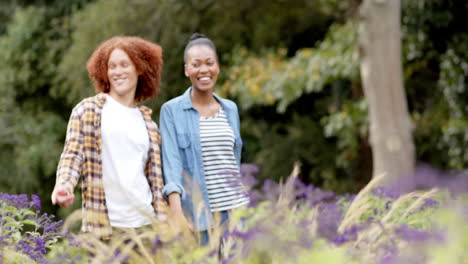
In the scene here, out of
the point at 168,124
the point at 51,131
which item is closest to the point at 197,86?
the point at 168,124

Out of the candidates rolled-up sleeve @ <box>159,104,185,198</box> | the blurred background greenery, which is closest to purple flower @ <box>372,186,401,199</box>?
rolled-up sleeve @ <box>159,104,185,198</box>

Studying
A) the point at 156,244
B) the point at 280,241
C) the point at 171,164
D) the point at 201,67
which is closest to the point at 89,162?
the point at 171,164

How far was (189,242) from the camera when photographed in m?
2.37

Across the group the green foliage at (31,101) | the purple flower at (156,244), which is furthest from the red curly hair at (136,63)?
the green foliage at (31,101)

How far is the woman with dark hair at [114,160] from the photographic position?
3.02 meters

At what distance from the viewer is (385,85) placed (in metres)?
8.68

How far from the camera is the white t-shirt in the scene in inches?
119

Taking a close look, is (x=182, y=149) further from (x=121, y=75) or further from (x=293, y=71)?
(x=293, y=71)

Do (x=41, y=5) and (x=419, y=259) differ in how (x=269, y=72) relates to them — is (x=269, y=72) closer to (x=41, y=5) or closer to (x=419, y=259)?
(x=41, y=5)

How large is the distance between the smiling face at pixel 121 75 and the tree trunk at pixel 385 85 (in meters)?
5.63

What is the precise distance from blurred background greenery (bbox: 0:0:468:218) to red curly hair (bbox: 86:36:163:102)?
7.46m

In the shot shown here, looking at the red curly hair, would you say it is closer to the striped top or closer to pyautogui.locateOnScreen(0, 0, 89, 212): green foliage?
the striped top

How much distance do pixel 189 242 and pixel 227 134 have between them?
110cm

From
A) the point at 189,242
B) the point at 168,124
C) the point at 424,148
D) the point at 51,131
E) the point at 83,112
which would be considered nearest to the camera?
the point at 189,242
